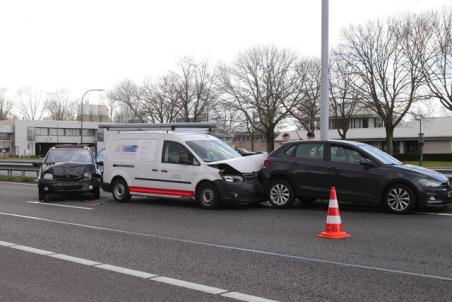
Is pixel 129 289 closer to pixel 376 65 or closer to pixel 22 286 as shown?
pixel 22 286

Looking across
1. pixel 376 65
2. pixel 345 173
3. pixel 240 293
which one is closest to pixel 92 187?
pixel 345 173

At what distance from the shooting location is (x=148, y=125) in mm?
20188

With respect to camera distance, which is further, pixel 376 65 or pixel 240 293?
pixel 376 65

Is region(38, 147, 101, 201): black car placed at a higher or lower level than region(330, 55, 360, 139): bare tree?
lower

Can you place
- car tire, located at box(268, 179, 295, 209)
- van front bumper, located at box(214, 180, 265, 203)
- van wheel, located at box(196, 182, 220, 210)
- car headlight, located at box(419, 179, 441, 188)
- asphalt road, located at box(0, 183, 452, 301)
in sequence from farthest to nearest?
car tire, located at box(268, 179, 295, 209) < van wheel, located at box(196, 182, 220, 210) < van front bumper, located at box(214, 180, 265, 203) < car headlight, located at box(419, 179, 441, 188) < asphalt road, located at box(0, 183, 452, 301)

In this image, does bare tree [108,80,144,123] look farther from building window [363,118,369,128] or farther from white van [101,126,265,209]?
white van [101,126,265,209]

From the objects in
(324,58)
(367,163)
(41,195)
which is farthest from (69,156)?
(367,163)

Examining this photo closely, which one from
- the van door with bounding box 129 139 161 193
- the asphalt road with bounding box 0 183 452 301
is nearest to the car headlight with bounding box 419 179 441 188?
the asphalt road with bounding box 0 183 452 301

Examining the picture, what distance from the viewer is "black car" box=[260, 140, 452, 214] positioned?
1084 cm

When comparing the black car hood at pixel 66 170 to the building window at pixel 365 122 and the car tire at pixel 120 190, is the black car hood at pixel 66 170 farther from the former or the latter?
the building window at pixel 365 122

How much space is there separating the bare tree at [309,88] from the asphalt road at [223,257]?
4190 centimetres

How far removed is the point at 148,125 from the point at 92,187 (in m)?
5.52

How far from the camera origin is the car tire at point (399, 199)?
10.9 m

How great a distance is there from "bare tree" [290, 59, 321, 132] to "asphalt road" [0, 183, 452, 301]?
41902mm
